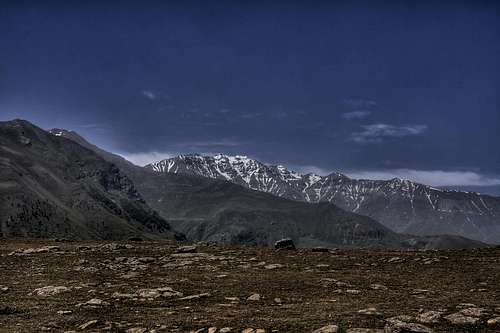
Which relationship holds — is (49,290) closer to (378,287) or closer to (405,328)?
(378,287)

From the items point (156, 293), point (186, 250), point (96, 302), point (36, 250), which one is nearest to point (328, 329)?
point (156, 293)

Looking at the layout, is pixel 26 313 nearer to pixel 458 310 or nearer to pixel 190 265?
pixel 190 265

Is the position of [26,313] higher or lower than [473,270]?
lower

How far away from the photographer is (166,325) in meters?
16.1

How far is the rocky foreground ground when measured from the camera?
1612 cm

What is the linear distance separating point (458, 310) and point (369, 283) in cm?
612

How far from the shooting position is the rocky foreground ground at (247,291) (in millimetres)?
16125

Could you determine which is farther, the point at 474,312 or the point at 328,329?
the point at 474,312

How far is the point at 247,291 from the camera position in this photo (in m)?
21.5

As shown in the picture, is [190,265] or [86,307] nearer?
[86,307]

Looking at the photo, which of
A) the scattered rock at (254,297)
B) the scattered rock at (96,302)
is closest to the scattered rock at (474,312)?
the scattered rock at (254,297)

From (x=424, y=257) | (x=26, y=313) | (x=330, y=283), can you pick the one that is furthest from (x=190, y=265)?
(x=424, y=257)

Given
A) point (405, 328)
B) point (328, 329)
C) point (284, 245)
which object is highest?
point (284, 245)

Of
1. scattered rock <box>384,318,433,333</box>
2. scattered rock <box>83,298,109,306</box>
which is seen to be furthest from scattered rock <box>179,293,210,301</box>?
scattered rock <box>384,318,433,333</box>
